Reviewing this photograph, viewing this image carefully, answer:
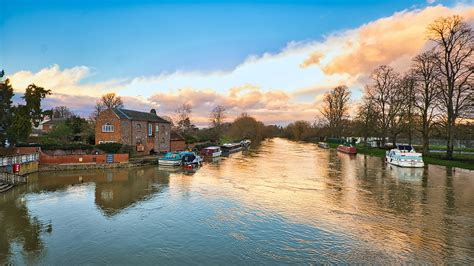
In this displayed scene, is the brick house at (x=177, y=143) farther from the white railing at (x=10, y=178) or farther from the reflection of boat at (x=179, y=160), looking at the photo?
the white railing at (x=10, y=178)

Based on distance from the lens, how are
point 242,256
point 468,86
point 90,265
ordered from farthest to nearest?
point 468,86 < point 242,256 < point 90,265

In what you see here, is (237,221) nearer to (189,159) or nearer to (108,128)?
(189,159)

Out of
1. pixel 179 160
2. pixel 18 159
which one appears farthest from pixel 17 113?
pixel 179 160

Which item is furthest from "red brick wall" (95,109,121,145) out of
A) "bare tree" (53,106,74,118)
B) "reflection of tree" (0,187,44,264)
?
"bare tree" (53,106,74,118)

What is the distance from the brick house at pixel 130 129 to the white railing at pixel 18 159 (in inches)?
358

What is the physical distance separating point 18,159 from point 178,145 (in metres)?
25.5

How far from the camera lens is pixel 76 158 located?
2922 cm

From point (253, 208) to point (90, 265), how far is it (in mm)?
8098

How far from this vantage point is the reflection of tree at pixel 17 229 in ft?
33.3

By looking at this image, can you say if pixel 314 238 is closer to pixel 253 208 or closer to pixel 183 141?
pixel 253 208

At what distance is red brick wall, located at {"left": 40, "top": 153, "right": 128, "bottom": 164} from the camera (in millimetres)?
28234

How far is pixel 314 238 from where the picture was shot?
443 inches

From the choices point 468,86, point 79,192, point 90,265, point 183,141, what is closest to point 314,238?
point 90,265

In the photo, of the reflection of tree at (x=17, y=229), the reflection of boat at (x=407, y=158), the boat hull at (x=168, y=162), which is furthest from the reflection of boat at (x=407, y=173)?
the reflection of tree at (x=17, y=229)
